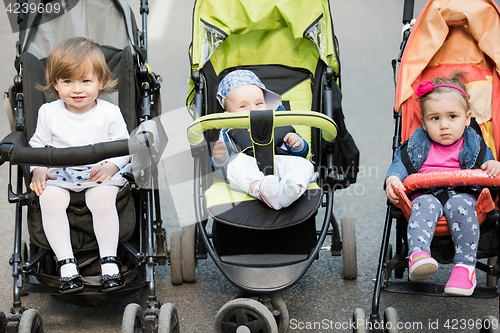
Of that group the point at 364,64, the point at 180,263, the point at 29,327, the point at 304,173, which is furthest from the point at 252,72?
the point at 364,64

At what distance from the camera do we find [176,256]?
2613 mm

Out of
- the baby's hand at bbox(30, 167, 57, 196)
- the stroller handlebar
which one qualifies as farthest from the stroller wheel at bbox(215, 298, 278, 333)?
the baby's hand at bbox(30, 167, 57, 196)

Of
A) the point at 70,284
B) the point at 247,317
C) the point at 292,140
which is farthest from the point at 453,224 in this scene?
the point at 70,284

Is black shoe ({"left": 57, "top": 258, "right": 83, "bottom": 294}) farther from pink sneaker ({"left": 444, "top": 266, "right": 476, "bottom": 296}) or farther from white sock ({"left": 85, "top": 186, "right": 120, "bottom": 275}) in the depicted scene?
pink sneaker ({"left": 444, "top": 266, "right": 476, "bottom": 296})

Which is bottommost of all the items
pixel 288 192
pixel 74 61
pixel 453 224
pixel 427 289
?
pixel 427 289

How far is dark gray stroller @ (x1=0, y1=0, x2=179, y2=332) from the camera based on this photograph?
6.67ft

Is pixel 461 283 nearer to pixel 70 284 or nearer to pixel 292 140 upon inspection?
pixel 292 140

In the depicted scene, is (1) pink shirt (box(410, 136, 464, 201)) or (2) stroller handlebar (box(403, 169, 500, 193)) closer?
(2) stroller handlebar (box(403, 169, 500, 193))

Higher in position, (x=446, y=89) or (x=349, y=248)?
(x=446, y=89)

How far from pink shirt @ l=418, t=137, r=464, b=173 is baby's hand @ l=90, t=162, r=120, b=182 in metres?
1.35

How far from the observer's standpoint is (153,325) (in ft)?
6.68

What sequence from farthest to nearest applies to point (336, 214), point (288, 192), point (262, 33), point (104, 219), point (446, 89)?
1. point (336, 214)
2. point (262, 33)
3. point (446, 89)
4. point (104, 219)
5. point (288, 192)

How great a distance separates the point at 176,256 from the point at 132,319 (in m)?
0.64

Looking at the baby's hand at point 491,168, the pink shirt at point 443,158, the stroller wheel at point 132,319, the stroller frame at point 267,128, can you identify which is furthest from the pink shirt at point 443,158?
the stroller wheel at point 132,319
